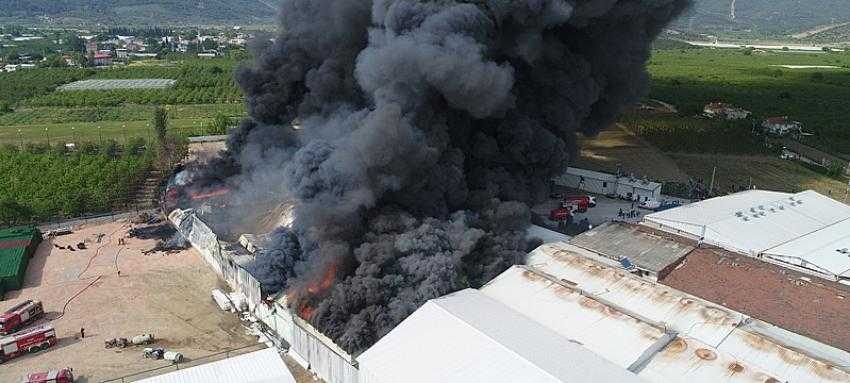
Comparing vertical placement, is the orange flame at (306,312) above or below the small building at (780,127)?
below

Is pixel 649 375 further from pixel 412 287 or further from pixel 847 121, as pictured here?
pixel 847 121

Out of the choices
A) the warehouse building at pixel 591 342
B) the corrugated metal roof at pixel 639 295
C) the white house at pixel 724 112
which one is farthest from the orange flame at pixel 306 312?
the white house at pixel 724 112

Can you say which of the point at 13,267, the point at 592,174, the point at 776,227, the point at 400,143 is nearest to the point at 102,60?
the point at 13,267

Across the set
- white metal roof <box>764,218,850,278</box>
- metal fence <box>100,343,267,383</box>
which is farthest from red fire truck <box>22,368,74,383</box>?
white metal roof <box>764,218,850,278</box>

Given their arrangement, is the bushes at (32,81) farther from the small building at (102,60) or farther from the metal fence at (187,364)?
the metal fence at (187,364)

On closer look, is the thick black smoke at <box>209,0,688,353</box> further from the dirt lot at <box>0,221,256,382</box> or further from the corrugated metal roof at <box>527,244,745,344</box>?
the dirt lot at <box>0,221,256,382</box>

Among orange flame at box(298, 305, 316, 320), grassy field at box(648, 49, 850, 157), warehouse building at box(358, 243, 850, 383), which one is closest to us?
warehouse building at box(358, 243, 850, 383)

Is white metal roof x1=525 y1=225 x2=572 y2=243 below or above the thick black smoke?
below
